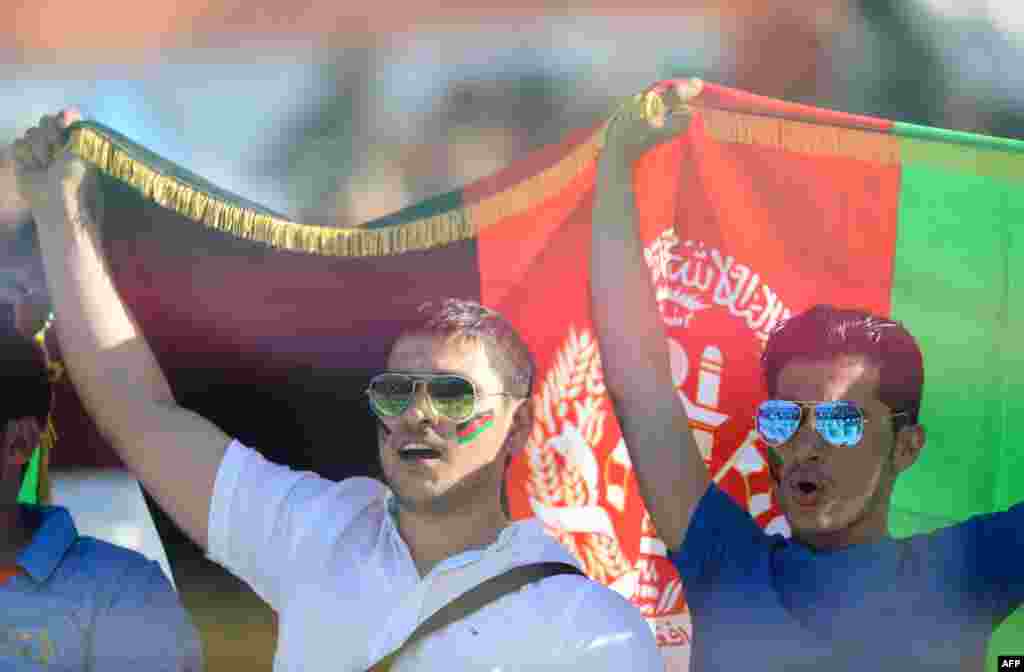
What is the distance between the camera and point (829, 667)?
2.55 m

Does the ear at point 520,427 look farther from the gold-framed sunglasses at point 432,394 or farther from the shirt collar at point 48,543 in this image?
the shirt collar at point 48,543

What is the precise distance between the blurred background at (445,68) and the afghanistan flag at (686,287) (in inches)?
2.4

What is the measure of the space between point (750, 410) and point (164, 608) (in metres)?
1.27

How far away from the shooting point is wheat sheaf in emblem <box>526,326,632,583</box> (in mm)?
2600

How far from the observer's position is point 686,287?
8.60 ft

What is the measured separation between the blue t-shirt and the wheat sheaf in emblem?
0.17m

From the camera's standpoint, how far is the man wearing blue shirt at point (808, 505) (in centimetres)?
255

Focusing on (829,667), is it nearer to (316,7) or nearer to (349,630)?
(349,630)

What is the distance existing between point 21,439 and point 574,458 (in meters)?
1.15

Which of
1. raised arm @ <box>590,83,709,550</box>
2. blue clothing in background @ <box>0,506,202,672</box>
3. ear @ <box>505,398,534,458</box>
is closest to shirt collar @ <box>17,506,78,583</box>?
blue clothing in background @ <box>0,506,202,672</box>

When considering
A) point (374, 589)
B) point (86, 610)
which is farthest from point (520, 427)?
point (86, 610)

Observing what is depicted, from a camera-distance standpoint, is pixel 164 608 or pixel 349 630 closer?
pixel 349 630

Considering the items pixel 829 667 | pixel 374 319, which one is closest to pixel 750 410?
pixel 829 667

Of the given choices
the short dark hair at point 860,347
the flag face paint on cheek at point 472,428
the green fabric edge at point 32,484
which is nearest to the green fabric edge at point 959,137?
the short dark hair at point 860,347
